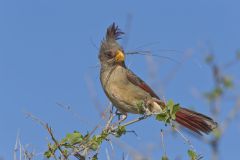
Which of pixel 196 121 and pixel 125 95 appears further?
pixel 125 95

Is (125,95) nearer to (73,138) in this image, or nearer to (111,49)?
(111,49)

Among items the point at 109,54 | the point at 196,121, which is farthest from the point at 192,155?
the point at 109,54

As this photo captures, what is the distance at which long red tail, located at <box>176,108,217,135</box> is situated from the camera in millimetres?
4441

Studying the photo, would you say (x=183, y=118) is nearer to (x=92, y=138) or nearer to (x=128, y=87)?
(x=128, y=87)

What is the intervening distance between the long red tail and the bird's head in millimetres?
800

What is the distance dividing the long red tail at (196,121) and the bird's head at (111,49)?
31.5 inches

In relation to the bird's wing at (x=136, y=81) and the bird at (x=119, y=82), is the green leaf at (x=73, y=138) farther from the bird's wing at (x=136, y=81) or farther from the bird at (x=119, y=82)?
the bird's wing at (x=136, y=81)

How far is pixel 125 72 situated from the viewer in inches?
213

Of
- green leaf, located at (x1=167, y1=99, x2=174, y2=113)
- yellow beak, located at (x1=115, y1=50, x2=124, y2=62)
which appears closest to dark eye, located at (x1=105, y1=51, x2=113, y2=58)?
yellow beak, located at (x1=115, y1=50, x2=124, y2=62)

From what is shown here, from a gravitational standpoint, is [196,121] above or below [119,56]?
below

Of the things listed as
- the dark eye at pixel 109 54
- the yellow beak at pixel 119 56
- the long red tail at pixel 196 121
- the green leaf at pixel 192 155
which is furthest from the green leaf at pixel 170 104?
the dark eye at pixel 109 54

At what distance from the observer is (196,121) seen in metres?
4.59

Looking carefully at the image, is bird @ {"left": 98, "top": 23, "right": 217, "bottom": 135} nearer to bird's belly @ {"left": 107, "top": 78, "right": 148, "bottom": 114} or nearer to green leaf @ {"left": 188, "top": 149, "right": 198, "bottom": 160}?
bird's belly @ {"left": 107, "top": 78, "right": 148, "bottom": 114}

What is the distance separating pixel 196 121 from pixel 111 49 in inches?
47.7
